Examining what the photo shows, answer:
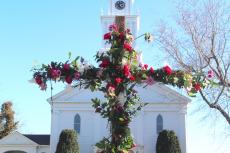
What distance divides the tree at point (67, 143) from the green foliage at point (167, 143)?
227 inches

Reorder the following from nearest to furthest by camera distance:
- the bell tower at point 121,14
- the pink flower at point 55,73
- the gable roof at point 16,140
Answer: the pink flower at point 55,73 → the gable roof at point 16,140 → the bell tower at point 121,14

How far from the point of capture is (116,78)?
9719 millimetres

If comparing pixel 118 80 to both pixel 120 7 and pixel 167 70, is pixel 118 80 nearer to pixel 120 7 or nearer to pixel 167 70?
pixel 167 70

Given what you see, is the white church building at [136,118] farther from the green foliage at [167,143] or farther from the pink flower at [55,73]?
the pink flower at [55,73]

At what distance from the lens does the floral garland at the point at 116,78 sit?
9664 millimetres

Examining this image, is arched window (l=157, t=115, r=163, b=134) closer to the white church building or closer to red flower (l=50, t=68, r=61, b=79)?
the white church building

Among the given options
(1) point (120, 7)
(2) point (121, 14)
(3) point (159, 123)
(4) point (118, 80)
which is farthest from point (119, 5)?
(4) point (118, 80)

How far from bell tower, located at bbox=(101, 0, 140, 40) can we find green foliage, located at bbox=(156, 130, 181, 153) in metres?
13.9

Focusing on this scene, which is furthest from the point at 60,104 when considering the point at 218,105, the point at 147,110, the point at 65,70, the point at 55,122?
the point at 65,70

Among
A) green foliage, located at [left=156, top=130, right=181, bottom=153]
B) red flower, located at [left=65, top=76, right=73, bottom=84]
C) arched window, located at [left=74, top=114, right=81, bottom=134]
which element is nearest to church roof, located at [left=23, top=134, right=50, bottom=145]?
arched window, located at [left=74, top=114, right=81, bottom=134]

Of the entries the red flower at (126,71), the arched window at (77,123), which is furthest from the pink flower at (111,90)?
the arched window at (77,123)

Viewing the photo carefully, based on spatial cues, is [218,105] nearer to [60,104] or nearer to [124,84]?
[60,104]

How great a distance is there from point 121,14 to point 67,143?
55.6ft

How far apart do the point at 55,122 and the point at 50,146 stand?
5.99 feet
